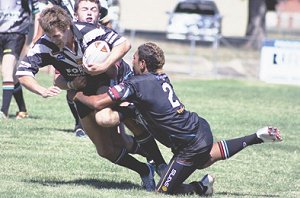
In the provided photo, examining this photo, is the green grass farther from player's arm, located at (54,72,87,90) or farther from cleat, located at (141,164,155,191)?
player's arm, located at (54,72,87,90)

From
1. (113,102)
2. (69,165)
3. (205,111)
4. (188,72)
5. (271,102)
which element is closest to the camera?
(113,102)

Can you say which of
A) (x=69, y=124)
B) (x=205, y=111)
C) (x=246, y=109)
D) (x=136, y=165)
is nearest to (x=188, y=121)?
(x=136, y=165)

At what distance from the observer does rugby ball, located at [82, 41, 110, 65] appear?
7.17 metres

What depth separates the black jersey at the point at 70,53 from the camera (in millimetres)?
7336

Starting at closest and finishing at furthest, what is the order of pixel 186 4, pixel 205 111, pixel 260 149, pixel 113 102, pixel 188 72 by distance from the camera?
pixel 113 102
pixel 260 149
pixel 205 111
pixel 188 72
pixel 186 4

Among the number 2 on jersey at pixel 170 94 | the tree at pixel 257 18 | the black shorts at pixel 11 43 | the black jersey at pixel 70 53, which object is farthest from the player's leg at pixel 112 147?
the tree at pixel 257 18

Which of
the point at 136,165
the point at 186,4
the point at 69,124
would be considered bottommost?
the point at 186,4

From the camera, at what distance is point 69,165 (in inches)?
344

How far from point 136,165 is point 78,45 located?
1.26 meters

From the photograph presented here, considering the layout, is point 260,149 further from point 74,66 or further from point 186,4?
point 186,4

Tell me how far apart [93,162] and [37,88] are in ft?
6.15

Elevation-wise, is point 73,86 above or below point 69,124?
above

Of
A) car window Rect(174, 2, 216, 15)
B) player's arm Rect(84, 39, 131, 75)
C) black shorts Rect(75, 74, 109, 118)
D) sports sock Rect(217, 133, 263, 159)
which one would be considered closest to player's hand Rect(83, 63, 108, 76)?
player's arm Rect(84, 39, 131, 75)

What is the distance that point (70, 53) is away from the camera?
24.1ft
